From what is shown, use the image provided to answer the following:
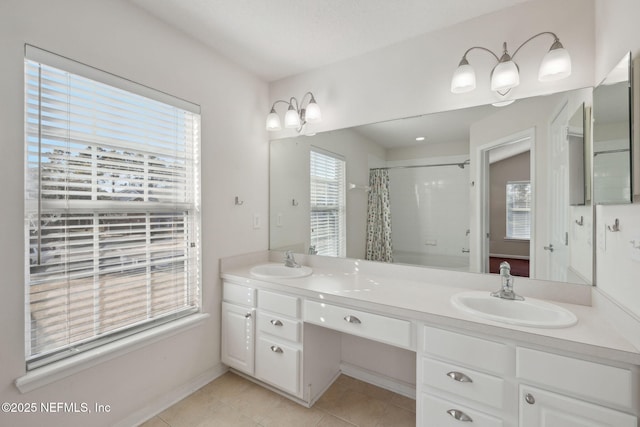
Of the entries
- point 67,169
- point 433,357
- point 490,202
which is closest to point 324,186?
point 490,202

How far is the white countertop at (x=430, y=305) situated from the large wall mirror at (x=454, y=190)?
0.58 feet

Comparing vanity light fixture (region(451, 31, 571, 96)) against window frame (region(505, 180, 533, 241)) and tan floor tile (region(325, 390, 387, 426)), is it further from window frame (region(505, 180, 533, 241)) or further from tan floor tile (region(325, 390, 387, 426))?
tan floor tile (region(325, 390, 387, 426))

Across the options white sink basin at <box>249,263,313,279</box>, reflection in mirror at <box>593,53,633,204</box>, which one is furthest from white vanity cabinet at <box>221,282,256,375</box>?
reflection in mirror at <box>593,53,633,204</box>

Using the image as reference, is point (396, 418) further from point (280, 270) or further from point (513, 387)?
point (280, 270)

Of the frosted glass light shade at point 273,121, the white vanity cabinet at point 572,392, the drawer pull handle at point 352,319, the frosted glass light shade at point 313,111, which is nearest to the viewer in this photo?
the white vanity cabinet at point 572,392

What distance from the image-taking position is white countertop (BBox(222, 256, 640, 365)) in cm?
105

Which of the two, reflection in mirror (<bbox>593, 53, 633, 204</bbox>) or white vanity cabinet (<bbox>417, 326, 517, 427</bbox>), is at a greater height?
reflection in mirror (<bbox>593, 53, 633, 204</bbox>)

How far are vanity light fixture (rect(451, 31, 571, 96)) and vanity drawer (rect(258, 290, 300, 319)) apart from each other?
164 centimetres

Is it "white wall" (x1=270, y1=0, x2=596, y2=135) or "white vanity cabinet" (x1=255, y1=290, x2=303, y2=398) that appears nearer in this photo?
"white wall" (x1=270, y1=0, x2=596, y2=135)

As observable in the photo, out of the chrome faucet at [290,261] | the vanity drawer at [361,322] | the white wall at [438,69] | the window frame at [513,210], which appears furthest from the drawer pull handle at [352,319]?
the white wall at [438,69]

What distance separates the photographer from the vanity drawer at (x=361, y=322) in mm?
1438

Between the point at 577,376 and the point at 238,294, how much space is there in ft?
6.17

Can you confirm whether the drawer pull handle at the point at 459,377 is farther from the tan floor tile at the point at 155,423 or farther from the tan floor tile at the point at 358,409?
the tan floor tile at the point at 155,423

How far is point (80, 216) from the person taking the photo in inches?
57.5
